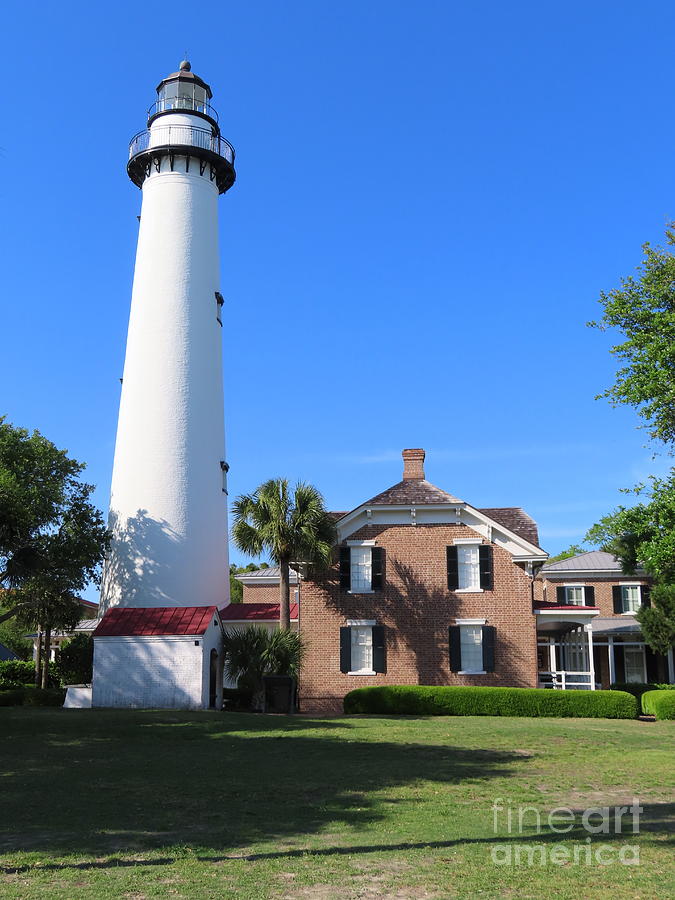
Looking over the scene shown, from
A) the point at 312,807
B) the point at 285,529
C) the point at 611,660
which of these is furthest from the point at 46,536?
the point at 611,660

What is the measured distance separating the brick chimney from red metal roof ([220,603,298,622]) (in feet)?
24.2

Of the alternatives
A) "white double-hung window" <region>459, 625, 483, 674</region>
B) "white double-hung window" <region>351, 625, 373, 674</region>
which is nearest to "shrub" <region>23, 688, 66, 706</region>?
"white double-hung window" <region>351, 625, 373, 674</region>

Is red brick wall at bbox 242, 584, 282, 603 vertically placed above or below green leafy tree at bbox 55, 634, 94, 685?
above

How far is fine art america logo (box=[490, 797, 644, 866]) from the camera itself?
875cm

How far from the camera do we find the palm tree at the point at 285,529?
30.1 metres

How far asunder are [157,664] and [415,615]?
959 centimetres

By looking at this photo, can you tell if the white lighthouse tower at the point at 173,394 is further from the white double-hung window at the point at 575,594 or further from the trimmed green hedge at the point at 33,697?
the white double-hung window at the point at 575,594

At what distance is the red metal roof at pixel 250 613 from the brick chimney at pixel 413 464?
7387 mm

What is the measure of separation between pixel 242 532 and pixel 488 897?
78.1 ft

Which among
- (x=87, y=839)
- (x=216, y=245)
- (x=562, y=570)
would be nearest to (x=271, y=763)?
(x=87, y=839)

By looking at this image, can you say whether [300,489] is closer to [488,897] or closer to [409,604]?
[409,604]

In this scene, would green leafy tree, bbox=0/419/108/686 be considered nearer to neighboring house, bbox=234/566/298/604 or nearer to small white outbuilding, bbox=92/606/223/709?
small white outbuilding, bbox=92/606/223/709

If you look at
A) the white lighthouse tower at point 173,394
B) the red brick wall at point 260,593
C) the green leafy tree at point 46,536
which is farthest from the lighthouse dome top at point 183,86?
the red brick wall at point 260,593

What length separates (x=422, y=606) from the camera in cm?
3130
